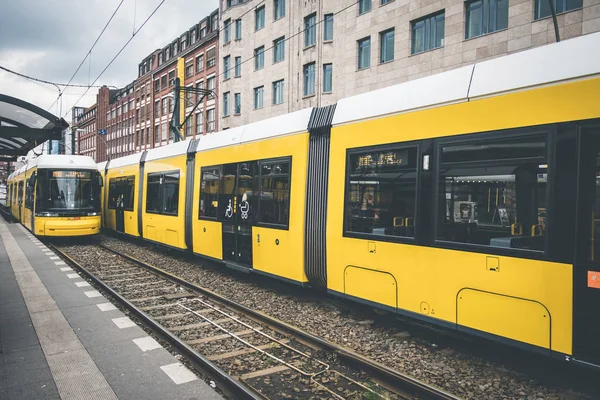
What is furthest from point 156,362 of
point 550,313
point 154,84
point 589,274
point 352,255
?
point 154,84

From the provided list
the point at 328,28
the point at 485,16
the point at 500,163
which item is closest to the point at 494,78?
the point at 500,163

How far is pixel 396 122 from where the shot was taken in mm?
6055

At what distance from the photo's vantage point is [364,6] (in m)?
23.6

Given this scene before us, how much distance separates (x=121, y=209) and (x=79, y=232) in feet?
6.35

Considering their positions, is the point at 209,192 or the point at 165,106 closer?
the point at 209,192

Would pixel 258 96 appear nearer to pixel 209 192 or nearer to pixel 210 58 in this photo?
pixel 210 58

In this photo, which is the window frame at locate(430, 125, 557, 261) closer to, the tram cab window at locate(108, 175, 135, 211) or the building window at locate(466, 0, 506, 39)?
the tram cab window at locate(108, 175, 135, 211)

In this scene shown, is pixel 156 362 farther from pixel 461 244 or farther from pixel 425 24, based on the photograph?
pixel 425 24

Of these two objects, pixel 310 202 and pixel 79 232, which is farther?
pixel 79 232

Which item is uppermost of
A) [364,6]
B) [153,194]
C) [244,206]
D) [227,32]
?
[227,32]

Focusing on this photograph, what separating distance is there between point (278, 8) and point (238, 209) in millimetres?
25795

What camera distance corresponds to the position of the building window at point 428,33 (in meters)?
20.0

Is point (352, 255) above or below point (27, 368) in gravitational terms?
above

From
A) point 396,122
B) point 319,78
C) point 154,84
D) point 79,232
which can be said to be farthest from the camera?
point 154,84
